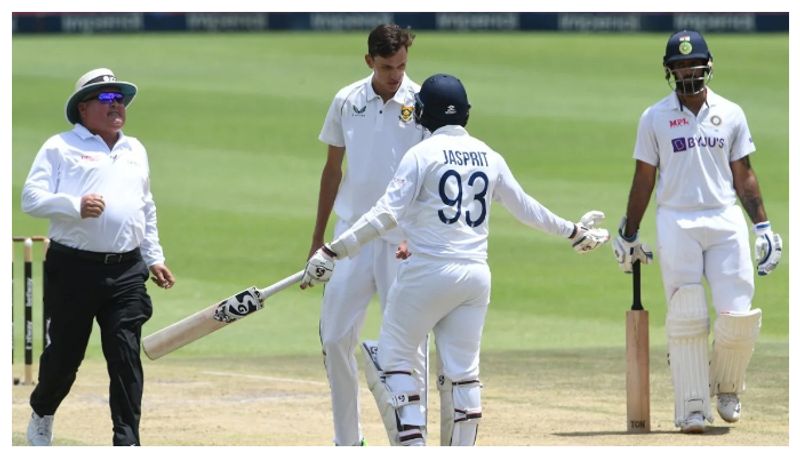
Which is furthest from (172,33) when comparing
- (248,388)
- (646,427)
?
(646,427)

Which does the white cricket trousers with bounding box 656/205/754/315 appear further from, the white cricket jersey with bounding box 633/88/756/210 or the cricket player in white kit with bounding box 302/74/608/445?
the cricket player in white kit with bounding box 302/74/608/445

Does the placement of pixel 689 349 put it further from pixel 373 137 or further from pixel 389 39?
pixel 389 39

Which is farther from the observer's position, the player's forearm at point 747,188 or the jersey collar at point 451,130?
the player's forearm at point 747,188

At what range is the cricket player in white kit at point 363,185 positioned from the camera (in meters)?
7.68

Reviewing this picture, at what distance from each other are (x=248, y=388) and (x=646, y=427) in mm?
3183

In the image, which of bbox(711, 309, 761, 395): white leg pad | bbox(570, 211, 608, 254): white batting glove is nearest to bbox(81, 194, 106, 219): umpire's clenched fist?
bbox(570, 211, 608, 254): white batting glove

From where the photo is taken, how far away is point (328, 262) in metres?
6.94

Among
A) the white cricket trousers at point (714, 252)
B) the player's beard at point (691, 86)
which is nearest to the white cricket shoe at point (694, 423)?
the white cricket trousers at point (714, 252)

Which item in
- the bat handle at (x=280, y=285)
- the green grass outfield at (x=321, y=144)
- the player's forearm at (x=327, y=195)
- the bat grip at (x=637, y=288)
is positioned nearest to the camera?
the bat handle at (x=280, y=285)

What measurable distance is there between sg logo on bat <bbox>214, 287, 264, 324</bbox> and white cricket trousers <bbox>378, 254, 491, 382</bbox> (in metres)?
0.71

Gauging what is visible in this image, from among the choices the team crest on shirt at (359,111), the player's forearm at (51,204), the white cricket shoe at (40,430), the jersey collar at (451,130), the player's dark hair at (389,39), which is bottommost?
the white cricket shoe at (40,430)

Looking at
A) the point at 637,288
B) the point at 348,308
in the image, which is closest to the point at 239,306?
the point at 348,308

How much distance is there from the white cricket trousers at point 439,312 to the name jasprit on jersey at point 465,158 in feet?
1.37

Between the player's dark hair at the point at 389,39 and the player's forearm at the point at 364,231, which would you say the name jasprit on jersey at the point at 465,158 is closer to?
the player's forearm at the point at 364,231
